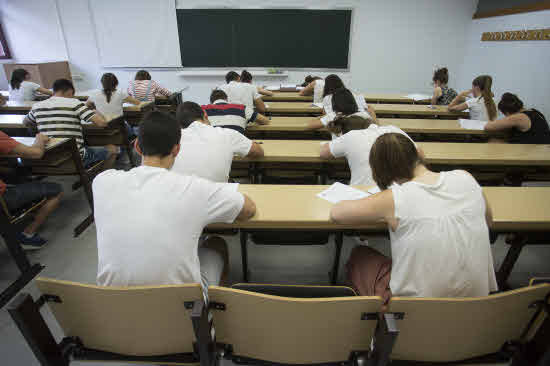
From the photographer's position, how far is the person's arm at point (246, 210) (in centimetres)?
125

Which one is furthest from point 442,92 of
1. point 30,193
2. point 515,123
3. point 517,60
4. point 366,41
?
point 30,193

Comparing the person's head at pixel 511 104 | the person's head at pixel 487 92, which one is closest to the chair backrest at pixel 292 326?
the person's head at pixel 511 104

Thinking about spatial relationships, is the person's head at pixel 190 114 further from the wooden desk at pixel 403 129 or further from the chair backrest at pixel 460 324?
the chair backrest at pixel 460 324

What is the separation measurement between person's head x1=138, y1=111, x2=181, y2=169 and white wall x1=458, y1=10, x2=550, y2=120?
5.93 m

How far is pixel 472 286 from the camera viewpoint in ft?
3.38

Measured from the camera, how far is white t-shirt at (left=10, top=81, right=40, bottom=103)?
173 inches

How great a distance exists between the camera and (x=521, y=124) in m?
2.63

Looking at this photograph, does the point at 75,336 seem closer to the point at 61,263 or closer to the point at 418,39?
the point at 61,263

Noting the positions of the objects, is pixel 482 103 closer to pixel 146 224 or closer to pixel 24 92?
pixel 146 224

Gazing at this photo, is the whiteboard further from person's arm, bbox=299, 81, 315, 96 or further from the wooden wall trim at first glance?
the wooden wall trim

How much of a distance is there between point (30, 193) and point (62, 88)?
1.25 metres

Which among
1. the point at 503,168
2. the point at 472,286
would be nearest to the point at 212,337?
the point at 472,286

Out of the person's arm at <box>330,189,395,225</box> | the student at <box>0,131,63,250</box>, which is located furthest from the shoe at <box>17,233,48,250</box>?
the person's arm at <box>330,189,395,225</box>

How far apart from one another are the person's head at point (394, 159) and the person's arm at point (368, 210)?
121 mm
